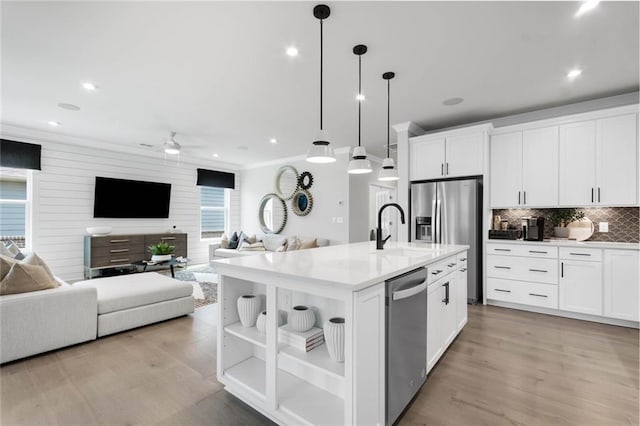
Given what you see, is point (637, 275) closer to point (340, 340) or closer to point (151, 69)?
point (340, 340)

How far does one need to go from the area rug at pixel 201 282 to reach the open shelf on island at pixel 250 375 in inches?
86.6

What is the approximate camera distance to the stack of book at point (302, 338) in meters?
1.61

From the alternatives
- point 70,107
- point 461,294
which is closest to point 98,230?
point 70,107

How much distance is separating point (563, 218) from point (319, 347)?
4.02 metres

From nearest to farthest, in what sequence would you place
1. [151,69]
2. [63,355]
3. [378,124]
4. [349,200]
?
[63,355]
[151,69]
[378,124]
[349,200]

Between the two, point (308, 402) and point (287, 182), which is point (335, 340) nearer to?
point (308, 402)

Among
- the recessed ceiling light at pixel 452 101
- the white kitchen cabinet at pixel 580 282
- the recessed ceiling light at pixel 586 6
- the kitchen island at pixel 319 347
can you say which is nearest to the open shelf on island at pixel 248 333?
the kitchen island at pixel 319 347

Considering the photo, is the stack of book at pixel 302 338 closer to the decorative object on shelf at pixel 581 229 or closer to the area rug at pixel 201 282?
the area rug at pixel 201 282

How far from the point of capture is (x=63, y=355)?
2.53 metres

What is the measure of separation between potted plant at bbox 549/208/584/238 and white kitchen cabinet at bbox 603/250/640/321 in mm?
596

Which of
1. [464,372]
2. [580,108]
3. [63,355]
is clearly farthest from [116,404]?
[580,108]

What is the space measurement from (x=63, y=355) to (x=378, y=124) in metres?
4.64

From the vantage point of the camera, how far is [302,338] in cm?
161

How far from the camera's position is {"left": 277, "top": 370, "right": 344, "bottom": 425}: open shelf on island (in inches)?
58.7
